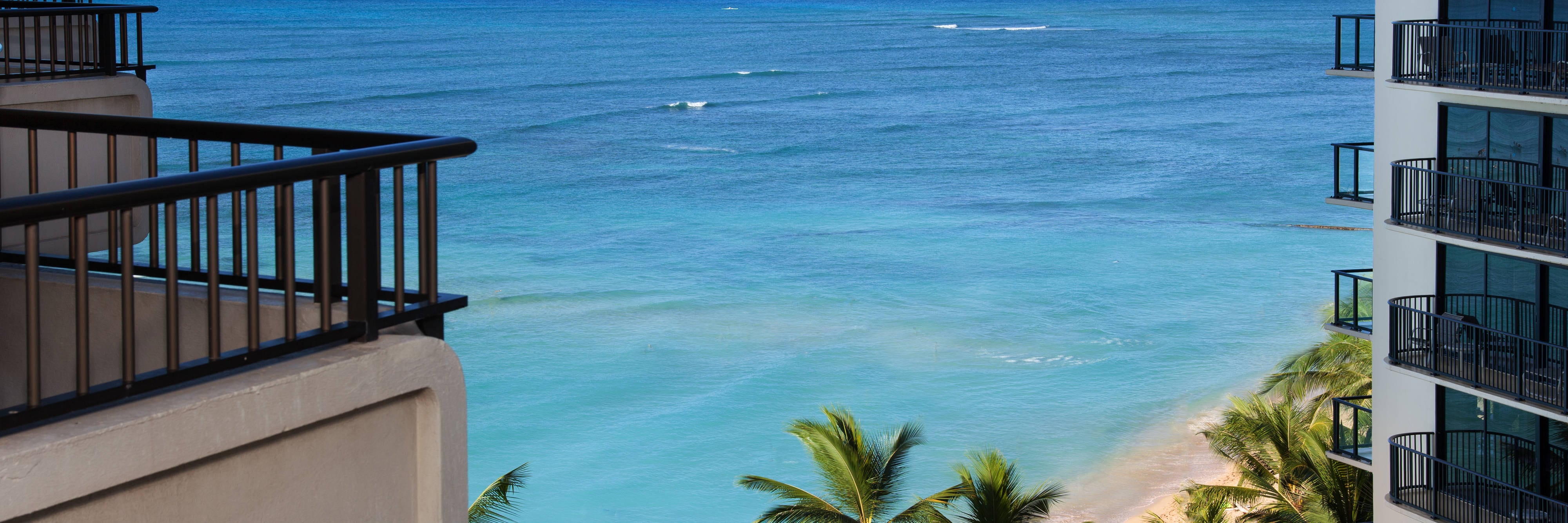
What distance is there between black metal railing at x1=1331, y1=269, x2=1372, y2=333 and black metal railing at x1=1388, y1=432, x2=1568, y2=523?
2.13m

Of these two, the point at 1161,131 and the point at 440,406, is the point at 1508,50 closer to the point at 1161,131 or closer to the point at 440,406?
the point at 440,406

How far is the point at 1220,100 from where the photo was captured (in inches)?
3846

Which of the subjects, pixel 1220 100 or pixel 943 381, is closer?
pixel 943 381

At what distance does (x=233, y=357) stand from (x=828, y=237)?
5431 centimetres

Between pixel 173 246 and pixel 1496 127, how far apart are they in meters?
14.9

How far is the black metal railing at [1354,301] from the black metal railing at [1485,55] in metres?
2.63

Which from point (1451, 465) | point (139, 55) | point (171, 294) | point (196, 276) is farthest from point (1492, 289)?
point (171, 294)

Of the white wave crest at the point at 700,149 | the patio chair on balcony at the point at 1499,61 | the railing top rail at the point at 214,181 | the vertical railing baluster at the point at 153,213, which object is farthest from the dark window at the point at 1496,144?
the white wave crest at the point at 700,149

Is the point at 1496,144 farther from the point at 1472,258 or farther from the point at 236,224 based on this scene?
the point at 236,224

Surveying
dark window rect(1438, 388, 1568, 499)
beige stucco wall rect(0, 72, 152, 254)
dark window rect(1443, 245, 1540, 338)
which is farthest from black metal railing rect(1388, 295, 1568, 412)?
beige stucco wall rect(0, 72, 152, 254)

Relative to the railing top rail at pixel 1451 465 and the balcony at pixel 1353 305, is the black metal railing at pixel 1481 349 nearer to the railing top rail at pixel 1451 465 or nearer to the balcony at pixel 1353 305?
the railing top rail at pixel 1451 465

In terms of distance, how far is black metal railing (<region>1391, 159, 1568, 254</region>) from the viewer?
14.6m

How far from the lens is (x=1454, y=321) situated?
15.1 m

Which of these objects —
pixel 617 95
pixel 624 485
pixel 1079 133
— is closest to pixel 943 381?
pixel 624 485
